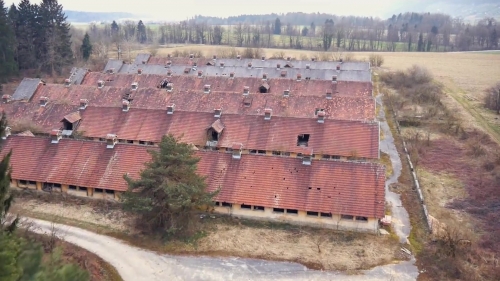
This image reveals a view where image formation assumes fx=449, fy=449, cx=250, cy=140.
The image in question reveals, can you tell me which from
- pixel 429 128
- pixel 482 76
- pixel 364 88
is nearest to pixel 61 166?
pixel 364 88

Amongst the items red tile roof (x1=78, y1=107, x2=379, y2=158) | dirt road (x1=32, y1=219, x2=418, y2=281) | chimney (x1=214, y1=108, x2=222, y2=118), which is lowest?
dirt road (x1=32, y1=219, x2=418, y2=281)

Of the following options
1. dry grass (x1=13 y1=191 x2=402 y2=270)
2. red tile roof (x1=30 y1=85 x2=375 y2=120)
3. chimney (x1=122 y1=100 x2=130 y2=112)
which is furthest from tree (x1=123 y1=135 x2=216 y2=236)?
red tile roof (x1=30 y1=85 x2=375 y2=120)

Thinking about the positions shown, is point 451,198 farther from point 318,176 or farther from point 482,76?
point 482,76

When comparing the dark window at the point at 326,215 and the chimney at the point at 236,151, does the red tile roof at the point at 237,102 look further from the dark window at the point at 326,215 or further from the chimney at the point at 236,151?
the dark window at the point at 326,215

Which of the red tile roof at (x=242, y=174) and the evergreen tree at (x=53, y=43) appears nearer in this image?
the red tile roof at (x=242, y=174)

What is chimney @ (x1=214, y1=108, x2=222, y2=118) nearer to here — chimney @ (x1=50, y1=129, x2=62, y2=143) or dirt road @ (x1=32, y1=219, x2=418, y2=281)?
chimney @ (x1=50, y1=129, x2=62, y2=143)

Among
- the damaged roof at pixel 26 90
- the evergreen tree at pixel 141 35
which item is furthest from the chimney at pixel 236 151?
the evergreen tree at pixel 141 35

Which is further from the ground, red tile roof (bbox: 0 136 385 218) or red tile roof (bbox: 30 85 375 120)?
red tile roof (bbox: 30 85 375 120)
